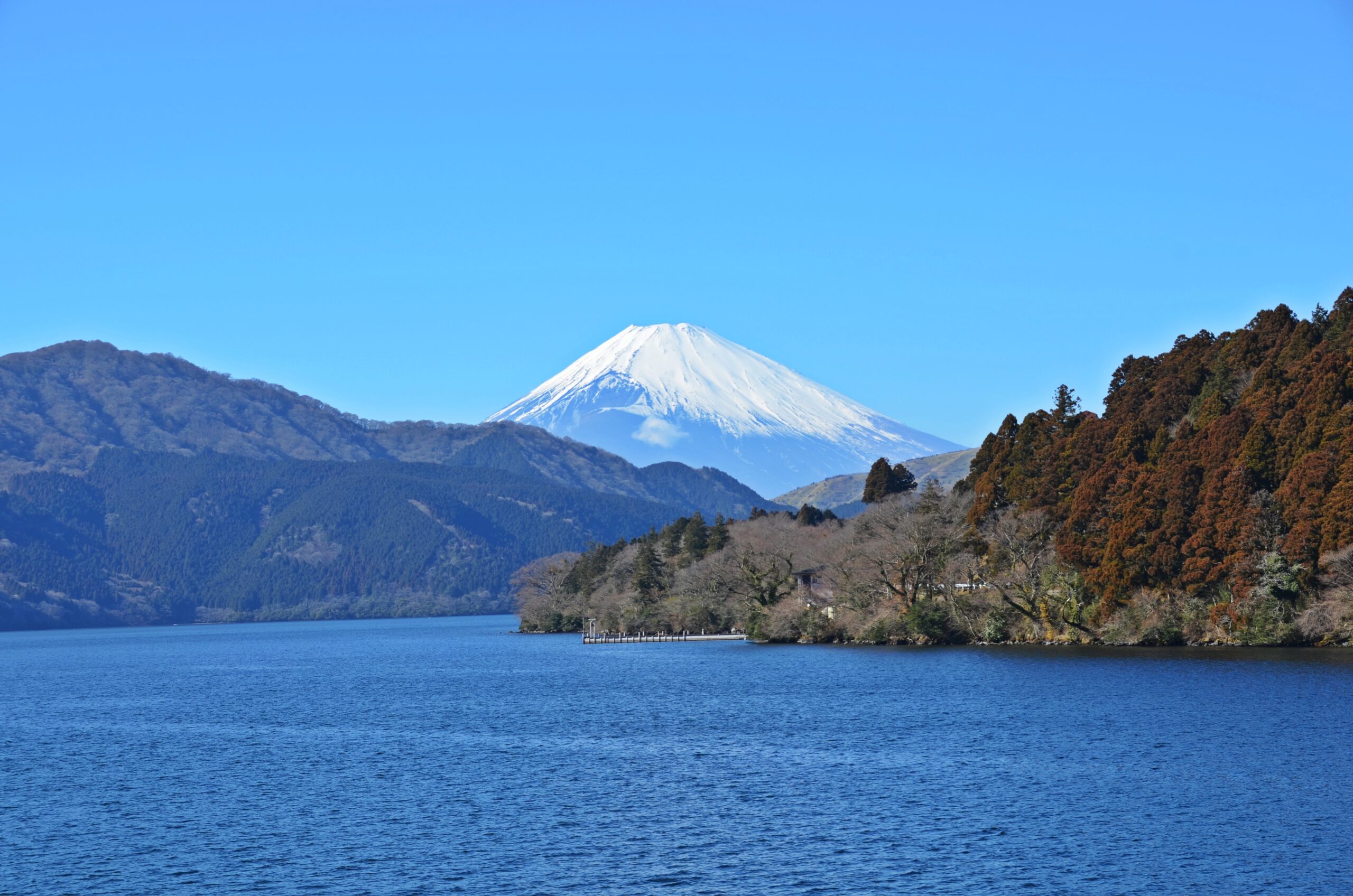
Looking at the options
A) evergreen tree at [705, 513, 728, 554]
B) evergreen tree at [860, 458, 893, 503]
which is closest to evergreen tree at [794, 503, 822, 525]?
evergreen tree at [860, 458, 893, 503]

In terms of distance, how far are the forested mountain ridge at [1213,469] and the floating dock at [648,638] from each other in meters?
28.3

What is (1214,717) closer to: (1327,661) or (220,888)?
(1327,661)

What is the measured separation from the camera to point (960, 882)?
24.4m

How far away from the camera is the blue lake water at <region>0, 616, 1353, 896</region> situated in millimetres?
25547

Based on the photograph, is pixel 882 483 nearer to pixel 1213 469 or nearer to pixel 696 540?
pixel 696 540

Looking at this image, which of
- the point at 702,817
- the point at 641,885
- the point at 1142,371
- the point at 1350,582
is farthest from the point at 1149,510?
the point at 641,885

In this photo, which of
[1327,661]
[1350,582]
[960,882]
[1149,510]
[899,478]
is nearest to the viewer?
[960,882]

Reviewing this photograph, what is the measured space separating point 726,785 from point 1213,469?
4051 cm

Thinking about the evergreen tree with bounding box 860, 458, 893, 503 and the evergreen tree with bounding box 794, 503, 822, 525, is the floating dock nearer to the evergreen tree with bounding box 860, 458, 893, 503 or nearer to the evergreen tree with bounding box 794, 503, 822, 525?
the evergreen tree with bounding box 794, 503, 822, 525

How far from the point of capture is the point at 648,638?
111 meters

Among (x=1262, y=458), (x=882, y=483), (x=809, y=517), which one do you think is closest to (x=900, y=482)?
(x=882, y=483)

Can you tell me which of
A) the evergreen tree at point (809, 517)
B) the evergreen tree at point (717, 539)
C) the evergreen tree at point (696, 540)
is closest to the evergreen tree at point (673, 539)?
the evergreen tree at point (696, 540)

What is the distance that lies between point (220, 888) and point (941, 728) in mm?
23990

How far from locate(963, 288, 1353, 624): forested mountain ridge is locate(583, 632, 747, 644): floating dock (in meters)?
28.3
